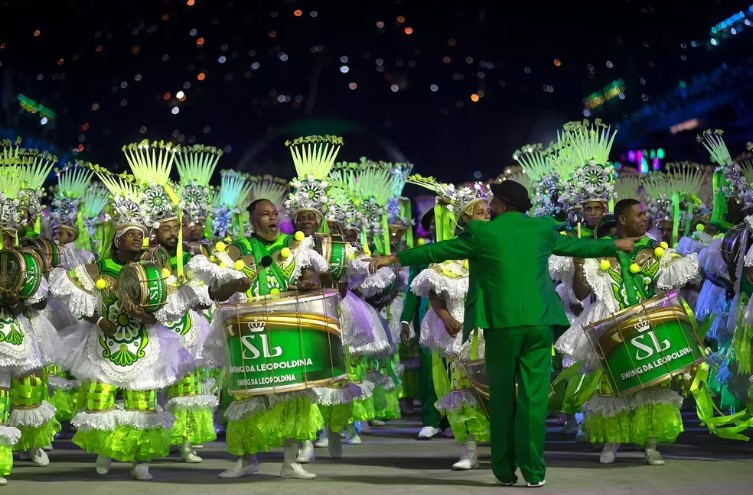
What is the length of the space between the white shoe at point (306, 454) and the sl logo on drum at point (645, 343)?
109 inches

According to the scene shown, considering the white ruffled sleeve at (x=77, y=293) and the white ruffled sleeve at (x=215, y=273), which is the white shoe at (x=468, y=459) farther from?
the white ruffled sleeve at (x=77, y=293)

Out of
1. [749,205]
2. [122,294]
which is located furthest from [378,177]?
[122,294]

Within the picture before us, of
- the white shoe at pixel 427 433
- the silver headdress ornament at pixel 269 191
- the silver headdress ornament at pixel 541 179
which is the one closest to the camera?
the white shoe at pixel 427 433

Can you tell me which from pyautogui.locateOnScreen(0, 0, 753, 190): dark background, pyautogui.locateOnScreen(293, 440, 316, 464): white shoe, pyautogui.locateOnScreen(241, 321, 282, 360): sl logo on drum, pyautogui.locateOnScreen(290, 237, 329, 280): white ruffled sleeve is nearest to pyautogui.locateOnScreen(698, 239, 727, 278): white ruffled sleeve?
→ pyautogui.locateOnScreen(290, 237, 329, 280): white ruffled sleeve

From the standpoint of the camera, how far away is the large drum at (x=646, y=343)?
905cm

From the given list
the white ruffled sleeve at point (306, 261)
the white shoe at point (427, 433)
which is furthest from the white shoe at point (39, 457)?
the white shoe at point (427, 433)

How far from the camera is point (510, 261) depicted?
838cm

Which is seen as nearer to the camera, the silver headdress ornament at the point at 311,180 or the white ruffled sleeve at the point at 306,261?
the white ruffled sleeve at the point at 306,261

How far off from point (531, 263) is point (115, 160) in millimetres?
14078

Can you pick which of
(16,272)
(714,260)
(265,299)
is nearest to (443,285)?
(265,299)

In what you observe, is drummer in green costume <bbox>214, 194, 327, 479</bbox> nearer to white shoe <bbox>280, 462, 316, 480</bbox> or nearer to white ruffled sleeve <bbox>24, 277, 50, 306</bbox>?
white shoe <bbox>280, 462, 316, 480</bbox>

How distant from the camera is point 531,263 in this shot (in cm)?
839

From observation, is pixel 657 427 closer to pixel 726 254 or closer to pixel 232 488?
pixel 726 254

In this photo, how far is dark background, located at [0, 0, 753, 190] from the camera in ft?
65.9
